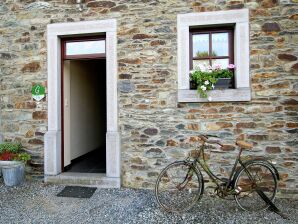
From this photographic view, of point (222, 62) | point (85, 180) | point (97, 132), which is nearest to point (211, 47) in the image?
point (222, 62)

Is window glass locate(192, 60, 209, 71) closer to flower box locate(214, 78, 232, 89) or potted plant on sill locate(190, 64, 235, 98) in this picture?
potted plant on sill locate(190, 64, 235, 98)

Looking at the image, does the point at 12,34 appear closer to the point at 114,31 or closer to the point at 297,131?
the point at 114,31

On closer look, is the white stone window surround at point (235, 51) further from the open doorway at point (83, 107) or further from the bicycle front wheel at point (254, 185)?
the open doorway at point (83, 107)

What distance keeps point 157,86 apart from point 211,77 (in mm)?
947

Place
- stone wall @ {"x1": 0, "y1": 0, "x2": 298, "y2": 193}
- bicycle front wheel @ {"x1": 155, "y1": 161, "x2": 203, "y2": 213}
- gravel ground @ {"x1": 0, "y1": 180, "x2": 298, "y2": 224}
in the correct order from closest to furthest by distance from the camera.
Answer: gravel ground @ {"x1": 0, "y1": 180, "x2": 298, "y2": 224}
bicycle front wheel @ {"x1": 155, "y1": 161, "x2": 203, "y2": 213}
stone wall @ {"x1": 0, "y1": 0, "x2": 298, "y2": 193}

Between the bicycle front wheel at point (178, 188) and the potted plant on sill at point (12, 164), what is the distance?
8.65 ft

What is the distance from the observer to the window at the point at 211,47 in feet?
16.5

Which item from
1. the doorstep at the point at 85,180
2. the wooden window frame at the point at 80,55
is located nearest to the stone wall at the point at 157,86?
the doorstep at the point at 85,180

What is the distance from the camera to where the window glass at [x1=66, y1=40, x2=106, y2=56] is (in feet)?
17.8

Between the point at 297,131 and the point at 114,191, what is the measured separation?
3.21 meters

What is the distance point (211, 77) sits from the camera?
15.7ft

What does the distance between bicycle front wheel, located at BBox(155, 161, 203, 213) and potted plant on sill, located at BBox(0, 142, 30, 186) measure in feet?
8.65

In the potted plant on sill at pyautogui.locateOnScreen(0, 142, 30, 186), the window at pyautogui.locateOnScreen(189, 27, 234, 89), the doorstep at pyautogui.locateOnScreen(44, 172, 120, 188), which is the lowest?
the doorstep at pyautogui.locateOnScreen(44, 172, 120, 188)

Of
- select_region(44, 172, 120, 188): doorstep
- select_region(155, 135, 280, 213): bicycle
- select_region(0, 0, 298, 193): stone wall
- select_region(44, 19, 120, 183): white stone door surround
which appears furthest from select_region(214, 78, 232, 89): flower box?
select_region(44, 172, 120, 188): doorstep
